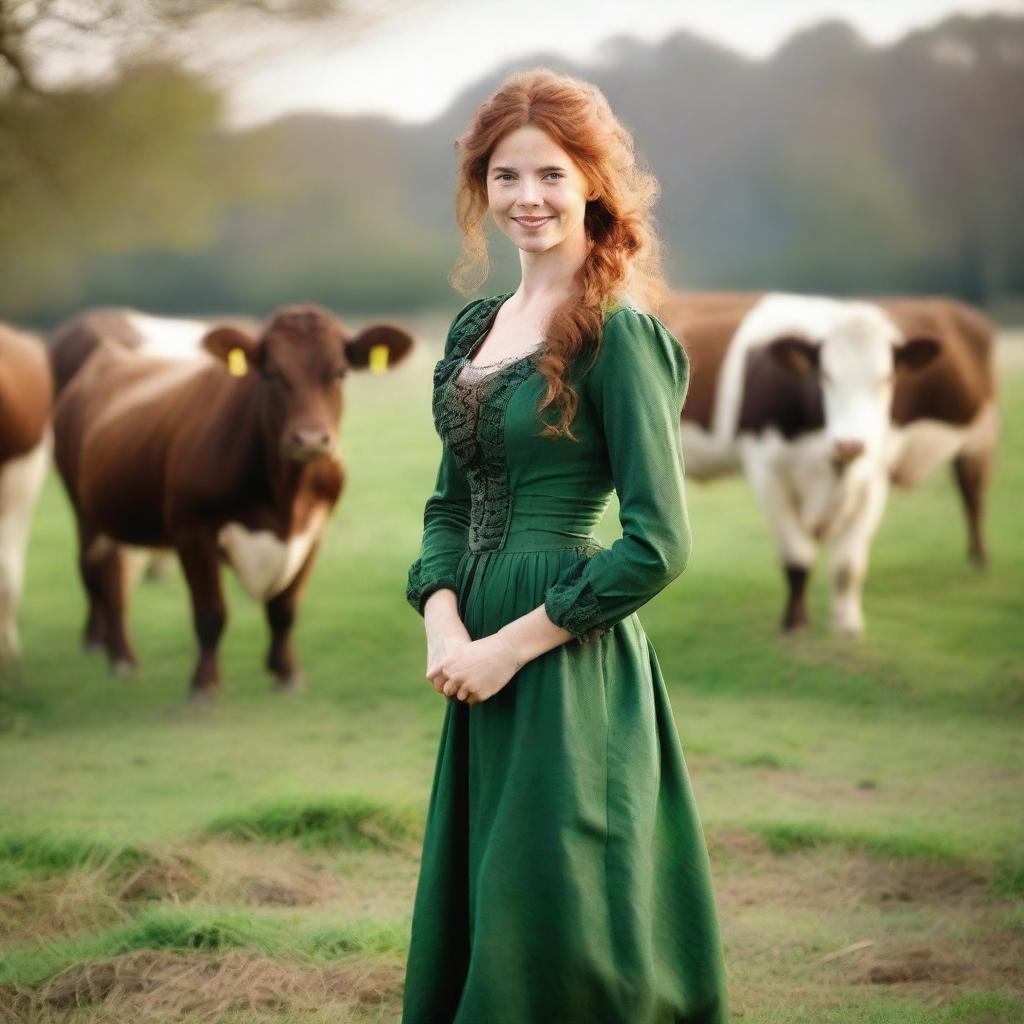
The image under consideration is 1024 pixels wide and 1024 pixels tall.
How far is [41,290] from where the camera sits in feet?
46.1

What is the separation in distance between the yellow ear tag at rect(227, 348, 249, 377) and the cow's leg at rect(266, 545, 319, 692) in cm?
87

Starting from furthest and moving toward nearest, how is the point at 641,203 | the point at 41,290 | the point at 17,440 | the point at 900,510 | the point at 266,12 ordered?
the point at 41,290 < the point at 900,510 < the point at 17,440 < the point at 266,12 < the point at 641,203

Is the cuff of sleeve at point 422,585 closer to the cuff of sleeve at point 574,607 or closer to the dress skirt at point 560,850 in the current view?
the dress skirt at point 560,850

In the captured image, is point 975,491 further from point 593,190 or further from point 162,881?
point 593,190

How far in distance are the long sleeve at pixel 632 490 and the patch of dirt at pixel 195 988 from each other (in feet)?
4.25

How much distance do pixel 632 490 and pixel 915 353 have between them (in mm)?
5999

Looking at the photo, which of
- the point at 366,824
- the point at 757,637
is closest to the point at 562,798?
the point at 366,824

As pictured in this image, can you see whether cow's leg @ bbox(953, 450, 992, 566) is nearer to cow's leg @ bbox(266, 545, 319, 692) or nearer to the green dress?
cow's leg @ bbox(266, 545, 319, 692)

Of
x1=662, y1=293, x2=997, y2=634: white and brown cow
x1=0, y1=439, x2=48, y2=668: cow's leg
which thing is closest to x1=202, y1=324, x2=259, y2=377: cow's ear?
x1=0, y1=439, x2=48, y2=668: cow's leg

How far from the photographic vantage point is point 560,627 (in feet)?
7.80

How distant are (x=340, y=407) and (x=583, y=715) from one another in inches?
173

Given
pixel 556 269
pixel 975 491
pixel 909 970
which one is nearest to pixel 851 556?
pixel 975 491

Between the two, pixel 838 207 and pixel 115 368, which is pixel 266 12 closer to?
pixel 115 368

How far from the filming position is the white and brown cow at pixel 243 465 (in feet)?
21.6
